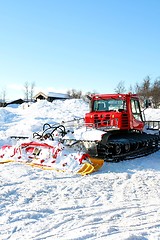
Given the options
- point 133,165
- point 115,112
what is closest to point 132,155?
point 133,165

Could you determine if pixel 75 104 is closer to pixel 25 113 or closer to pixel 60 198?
pixel 25 113

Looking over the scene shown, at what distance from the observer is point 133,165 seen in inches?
382

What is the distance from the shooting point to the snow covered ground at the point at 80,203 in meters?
4.37

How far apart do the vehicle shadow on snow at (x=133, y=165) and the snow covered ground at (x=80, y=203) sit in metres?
0.03

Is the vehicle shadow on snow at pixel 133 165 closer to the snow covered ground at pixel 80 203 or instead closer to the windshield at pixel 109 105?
the snow covered ground at pixel 80 203

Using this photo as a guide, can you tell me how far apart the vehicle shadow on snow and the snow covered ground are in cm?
3

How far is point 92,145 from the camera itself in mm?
9914

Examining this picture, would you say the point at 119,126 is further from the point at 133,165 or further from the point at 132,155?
the point at 133,165

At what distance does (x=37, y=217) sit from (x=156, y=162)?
20.9 ft

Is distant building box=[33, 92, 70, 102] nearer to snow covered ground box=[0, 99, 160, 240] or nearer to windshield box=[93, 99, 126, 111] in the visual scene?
windshield box=[93, 99, 126, 111]

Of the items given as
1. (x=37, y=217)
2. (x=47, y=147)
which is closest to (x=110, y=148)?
(x=47, y=147)

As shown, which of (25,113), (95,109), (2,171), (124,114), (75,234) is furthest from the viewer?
(25,113)

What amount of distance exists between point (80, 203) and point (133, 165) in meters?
4.33

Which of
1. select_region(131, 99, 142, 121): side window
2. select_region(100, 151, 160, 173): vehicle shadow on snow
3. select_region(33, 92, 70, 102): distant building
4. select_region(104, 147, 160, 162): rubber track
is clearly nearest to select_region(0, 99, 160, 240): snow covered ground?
select_region(100, 151, 160, 173): vehicle shadow on snow
